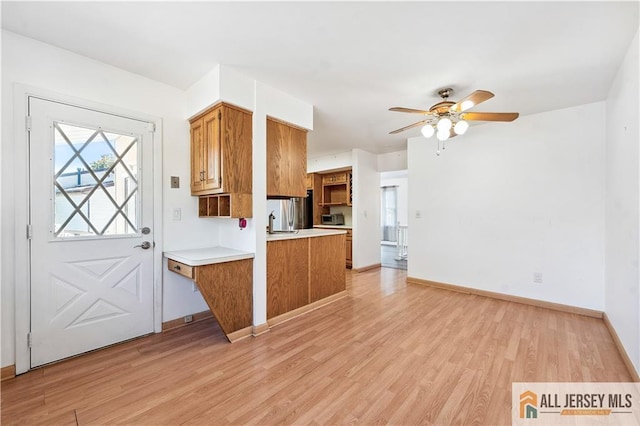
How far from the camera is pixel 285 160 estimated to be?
3.19 m

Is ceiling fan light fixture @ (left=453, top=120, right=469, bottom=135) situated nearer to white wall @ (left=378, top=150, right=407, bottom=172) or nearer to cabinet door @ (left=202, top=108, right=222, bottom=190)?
cabinet door @ (left=202, top=108, right=222, bottom=190)

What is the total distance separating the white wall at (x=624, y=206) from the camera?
6.73 feet

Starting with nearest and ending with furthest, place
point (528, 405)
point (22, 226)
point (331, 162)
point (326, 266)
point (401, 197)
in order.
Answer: point (528, 405) < point (22, 226) < point (326, 266) < point (331, 162) < point (401, 197)

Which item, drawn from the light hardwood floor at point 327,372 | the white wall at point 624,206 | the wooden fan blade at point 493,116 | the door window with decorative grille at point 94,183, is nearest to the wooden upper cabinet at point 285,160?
the door window with decorative grille at point 94,183

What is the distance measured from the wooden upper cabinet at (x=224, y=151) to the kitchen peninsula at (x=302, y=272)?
75 cm

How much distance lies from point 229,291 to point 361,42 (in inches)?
96.9

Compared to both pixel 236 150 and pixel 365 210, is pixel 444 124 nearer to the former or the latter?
pixel 236 150

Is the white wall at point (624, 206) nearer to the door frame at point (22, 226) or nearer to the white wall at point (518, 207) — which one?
the white wall at point (518, 207)

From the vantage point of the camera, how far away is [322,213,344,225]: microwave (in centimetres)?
653

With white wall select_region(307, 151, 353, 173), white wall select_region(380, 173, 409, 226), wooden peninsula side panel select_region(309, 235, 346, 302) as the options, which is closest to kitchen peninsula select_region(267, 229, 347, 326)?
wooden peninsula side panel select_region(309, 235, 346, 302)

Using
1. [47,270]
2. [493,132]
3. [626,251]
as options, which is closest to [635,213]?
[626,251]

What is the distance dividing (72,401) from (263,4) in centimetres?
287

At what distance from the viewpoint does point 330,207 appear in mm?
6938

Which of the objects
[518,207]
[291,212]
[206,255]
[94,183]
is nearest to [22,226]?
[94,183]
